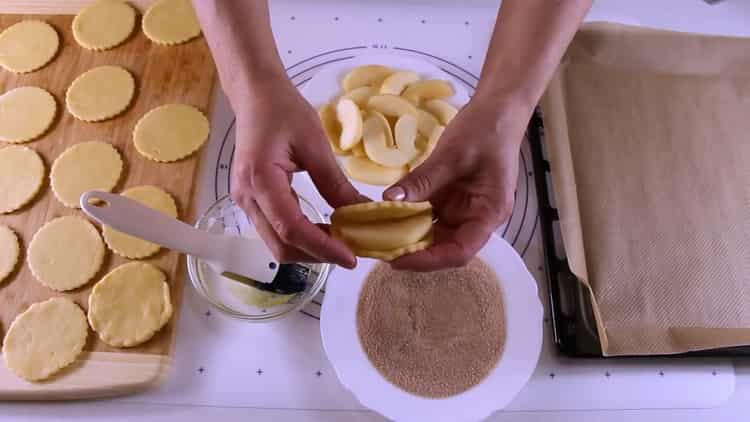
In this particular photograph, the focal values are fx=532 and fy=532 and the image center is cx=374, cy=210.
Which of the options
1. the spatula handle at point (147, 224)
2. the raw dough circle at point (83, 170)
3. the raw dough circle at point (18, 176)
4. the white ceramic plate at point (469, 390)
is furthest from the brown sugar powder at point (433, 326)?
the raw dough circle at point (18, 176)

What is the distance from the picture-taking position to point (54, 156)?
0.93 metres

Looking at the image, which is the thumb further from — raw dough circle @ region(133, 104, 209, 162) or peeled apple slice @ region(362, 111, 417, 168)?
raw dough circle @ region(133, 104, 209, 162)

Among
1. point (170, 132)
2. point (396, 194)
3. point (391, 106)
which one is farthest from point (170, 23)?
point (396, 194)

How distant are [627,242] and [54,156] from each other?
39.1 inches

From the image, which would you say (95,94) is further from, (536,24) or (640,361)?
(640,361)

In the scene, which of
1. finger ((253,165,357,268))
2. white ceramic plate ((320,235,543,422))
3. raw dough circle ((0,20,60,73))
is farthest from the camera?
raw dough circle ((0,20,60,73))

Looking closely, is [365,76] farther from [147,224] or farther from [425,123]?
[147,224]

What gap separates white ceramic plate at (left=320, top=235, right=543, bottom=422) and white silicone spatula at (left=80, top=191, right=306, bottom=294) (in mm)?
81

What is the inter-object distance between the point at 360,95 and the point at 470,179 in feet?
1.06

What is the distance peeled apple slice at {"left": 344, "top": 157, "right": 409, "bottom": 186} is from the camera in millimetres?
892

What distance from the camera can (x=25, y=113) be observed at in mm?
952

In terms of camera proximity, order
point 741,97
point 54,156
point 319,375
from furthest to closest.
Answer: point 741,97 < point 54,156 < point 319,375

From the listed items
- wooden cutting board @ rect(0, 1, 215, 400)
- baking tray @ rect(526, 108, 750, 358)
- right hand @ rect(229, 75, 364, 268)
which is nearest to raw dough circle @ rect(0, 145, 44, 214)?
wooden cutting board @ rect(0, 1, 215, 400)

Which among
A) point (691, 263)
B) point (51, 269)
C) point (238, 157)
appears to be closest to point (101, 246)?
point (51, 269)
